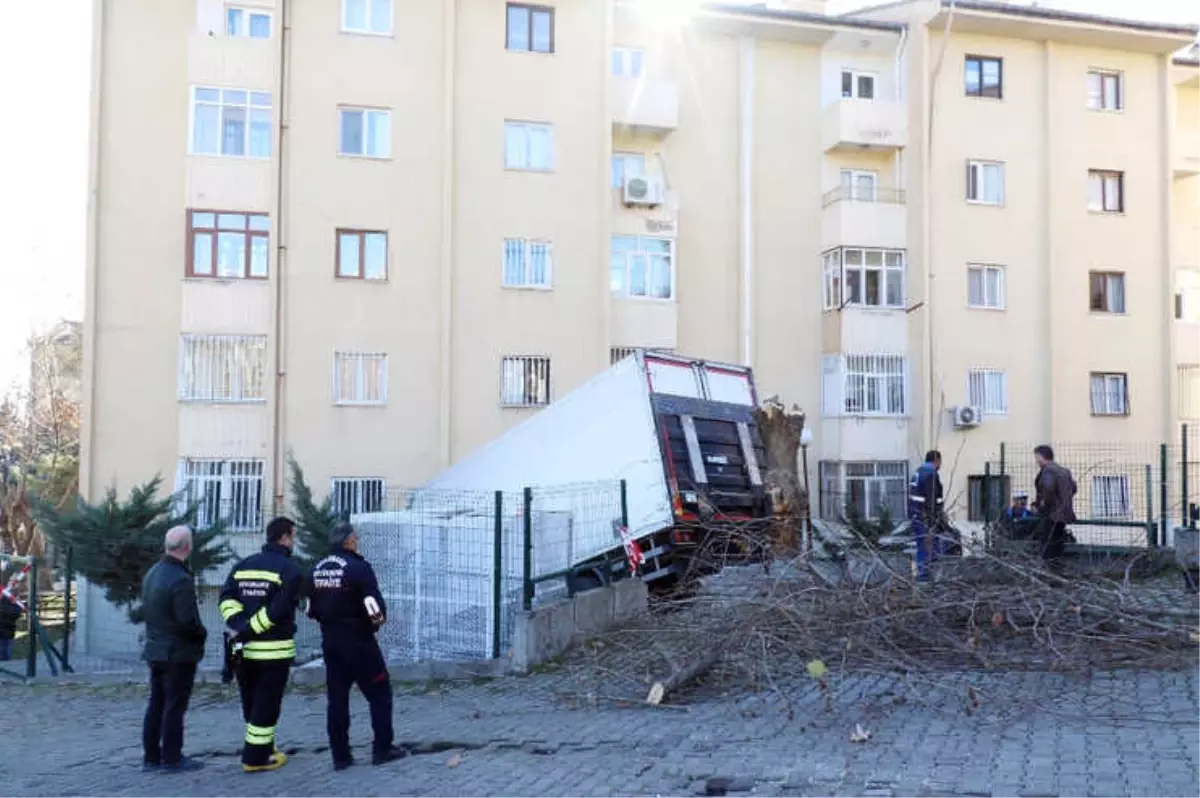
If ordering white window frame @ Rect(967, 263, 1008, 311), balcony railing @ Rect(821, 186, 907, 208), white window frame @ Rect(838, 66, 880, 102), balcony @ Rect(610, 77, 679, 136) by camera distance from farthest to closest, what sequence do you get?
1. white window frame @ Rect(838, 66, 880, 102)
2. white window frame @ Rect(967, 263, 1008, 311)
3. balcony railing @ Rect(821, 186, 907, 208)
4. balcony @ Rect(610, 77, 679, 136)

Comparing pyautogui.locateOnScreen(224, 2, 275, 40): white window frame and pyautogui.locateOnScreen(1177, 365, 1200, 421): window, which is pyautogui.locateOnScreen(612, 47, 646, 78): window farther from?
pyautogui.locateOnScreen(1177, 365, 1200, 421): window

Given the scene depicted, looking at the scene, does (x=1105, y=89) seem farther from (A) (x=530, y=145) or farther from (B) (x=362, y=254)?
(B) (x=362, y=254)

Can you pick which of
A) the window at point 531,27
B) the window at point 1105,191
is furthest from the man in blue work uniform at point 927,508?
the window at point 1105,191

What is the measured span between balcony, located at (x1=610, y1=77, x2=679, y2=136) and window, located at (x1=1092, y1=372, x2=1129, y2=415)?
12098mm

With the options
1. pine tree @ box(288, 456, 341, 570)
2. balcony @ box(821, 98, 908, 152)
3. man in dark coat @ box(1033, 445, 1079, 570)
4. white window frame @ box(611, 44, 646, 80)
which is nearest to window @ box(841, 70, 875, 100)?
balcony @ box(821, 98, 908, 152)

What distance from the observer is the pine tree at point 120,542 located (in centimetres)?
1734

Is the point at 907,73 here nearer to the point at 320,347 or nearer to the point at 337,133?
the point at 337,133

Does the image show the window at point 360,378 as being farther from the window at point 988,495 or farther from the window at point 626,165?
the window at point 988,495

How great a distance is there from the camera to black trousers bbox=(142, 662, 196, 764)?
325 inches

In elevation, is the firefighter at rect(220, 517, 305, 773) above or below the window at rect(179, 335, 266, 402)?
below

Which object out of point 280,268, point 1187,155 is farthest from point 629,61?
point 1187,155

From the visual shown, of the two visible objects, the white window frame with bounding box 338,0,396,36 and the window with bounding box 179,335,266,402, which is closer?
the window with bounding box 179,335,266,402

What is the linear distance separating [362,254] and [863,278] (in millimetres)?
11487

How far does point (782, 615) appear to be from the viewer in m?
9.91
